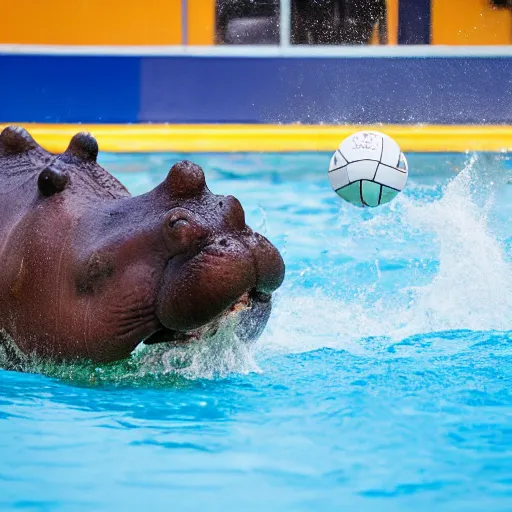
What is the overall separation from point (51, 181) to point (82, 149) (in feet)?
1.09

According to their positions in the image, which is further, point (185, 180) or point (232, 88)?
point (232, 88)

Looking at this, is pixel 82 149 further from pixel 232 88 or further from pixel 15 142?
pixel 232 88

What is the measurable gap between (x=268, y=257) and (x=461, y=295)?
2004mm

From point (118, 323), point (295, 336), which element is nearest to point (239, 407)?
point (118, 323)

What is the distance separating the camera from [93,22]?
11.5 metres

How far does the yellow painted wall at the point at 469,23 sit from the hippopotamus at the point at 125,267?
8583mm

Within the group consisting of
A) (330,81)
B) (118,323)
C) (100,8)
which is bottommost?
(118,323)

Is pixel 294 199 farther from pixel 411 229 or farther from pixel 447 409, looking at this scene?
pixel 447 409

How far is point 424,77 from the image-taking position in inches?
432

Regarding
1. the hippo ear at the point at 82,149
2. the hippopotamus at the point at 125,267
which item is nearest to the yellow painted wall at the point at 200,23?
the hippo ear at the point at 82,149

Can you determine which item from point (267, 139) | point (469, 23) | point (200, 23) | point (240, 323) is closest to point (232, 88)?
point (200, 23)

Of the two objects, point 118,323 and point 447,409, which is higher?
point 118,323

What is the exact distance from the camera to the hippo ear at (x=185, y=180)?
3.26 metres

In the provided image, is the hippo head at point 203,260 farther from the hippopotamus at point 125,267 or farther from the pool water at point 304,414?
the pool water at point 304,414
